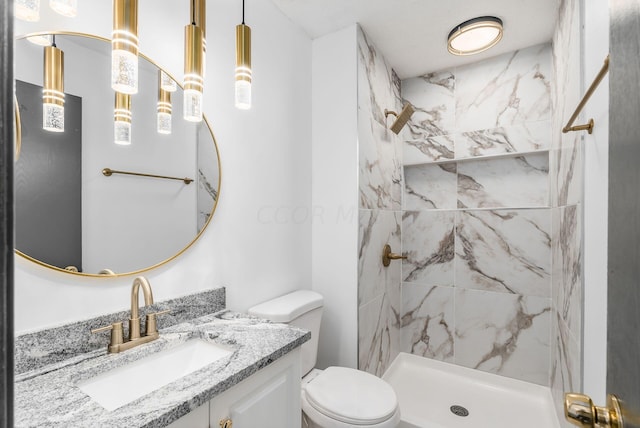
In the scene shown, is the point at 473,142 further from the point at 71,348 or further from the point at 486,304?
the point at 71,348

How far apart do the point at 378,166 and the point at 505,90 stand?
110cm

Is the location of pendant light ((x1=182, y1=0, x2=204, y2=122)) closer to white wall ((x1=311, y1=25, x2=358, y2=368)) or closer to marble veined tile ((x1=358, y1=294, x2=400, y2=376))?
white wall ((x1=311, y1=25, x2=358, y2=368))

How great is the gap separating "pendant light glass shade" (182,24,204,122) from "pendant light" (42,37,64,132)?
0.36 meters

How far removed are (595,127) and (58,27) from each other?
1.71 metres

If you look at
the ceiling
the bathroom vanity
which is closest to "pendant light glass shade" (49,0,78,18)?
the bathroom vanity

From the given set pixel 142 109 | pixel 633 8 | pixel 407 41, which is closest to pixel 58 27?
pixel 142 109

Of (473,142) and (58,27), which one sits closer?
(58,27)

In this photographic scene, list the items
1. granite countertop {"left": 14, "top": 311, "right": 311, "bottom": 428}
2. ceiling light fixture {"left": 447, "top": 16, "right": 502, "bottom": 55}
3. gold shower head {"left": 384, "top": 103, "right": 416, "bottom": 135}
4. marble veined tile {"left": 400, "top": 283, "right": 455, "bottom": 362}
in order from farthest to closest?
1. marble veined tile {"left": 400, "top": 283, "right": 455, "bottom": 362}
2. gold shower head {"left": 384, "top": 103, "right": 416, "bottom": 135}
3. ceiling light fixture {"left": 447, "top": 16, "right": 502, "bottom": 55}
4. granite countertop {"left": 14, "top": 311, "right": 311, "bottom": 428}

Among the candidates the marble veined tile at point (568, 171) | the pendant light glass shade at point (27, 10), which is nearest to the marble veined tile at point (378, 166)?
the marble veined tile at point (568, 171)

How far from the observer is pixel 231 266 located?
1.50 m

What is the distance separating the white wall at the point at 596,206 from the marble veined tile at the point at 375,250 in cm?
108

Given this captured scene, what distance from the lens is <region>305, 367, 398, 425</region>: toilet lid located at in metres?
1.32

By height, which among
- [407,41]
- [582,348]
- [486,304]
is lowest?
[486,304]

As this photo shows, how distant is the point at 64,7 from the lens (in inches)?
34.9
